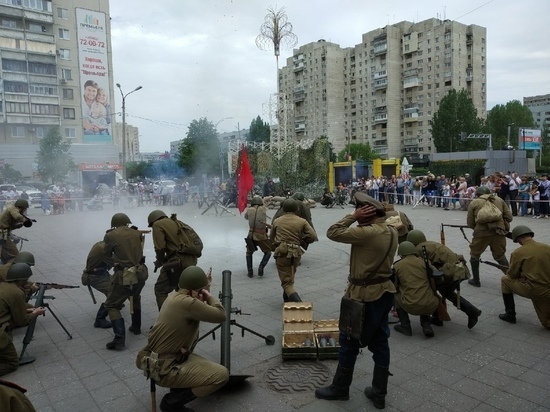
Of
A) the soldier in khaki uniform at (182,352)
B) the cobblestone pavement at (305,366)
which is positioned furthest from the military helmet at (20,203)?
the soldier in khaki uniform at (182,352)

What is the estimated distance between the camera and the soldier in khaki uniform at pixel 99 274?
6250 millimetres

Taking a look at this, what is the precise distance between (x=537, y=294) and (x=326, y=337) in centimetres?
277

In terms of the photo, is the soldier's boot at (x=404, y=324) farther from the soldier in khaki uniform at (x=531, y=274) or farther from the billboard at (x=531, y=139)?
the billboard at (x=531, y=139)

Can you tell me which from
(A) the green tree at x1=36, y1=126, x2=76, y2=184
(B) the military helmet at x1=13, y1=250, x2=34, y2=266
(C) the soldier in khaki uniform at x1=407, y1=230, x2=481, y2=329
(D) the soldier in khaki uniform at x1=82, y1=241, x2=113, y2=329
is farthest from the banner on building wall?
(C) the soldier in khaki uniform at x1=407, y1=230, x2=481, y2=329

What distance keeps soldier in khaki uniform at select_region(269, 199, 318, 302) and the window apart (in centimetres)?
4800

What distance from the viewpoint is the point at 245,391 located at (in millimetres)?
4250

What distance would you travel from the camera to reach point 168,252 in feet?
19.7

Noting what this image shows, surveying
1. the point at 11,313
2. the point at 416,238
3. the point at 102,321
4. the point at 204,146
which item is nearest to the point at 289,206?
the point at 416,238

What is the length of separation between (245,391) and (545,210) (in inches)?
662

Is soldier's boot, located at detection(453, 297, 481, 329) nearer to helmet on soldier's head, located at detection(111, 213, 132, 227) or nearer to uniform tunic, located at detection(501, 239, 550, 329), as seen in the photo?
uniform tunic, located at detection(501, 239, 550, 329)

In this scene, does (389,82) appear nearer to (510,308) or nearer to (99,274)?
(510,308)

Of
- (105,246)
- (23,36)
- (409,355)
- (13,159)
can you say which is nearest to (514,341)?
(409,355)

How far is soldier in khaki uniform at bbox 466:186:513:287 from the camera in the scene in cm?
732

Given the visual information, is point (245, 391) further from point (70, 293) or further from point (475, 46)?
point (475, 46)
